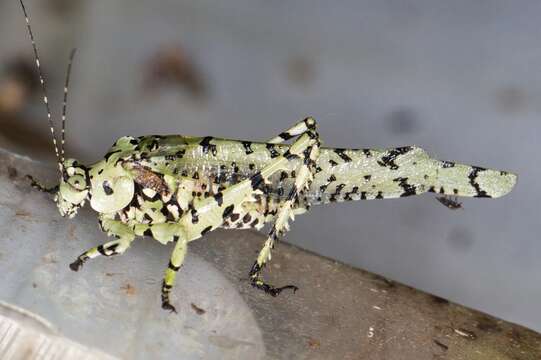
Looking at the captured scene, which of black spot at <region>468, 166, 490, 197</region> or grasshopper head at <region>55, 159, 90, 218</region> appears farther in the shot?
black spot at <region>468, 166, 490, 197</region>

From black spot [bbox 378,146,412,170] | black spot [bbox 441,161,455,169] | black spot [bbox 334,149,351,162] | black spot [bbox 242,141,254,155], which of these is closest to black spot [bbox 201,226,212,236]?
black spot [bbox 242,141,254,155]

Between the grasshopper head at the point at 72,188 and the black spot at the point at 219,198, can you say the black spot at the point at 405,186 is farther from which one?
the grasshopper head at the point at 72,188

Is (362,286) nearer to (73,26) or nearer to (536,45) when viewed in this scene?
(536,45)

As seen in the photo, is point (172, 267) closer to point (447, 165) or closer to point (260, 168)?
point (260, 168)

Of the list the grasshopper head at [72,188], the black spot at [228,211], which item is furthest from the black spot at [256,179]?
the grasshopper head at [72,188]

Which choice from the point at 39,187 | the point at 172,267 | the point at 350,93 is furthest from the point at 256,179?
the point at 350,93

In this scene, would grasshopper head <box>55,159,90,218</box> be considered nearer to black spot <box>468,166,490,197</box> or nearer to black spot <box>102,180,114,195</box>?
black spot <box>102,180,114,195</box>

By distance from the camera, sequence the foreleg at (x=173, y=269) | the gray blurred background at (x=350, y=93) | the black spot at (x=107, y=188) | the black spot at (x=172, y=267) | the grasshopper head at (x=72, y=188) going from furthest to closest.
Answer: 1. the gray blurred background at (x=350, y=93)
2. the black spot at (x=107, y=188)
3. the grasshopper head at (x=72, y=188)
4. the black spot at (x=172, y=267)
5. the foreleg at (x=173, y=269)
